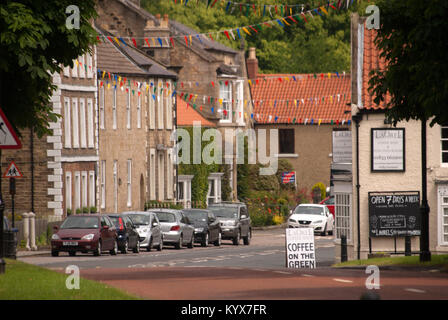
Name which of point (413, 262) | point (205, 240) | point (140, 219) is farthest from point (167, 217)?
point (413, 262)

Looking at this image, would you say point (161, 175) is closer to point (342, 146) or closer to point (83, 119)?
point (83, 119)

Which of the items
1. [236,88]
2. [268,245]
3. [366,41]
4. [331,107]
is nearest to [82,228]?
[366,41]

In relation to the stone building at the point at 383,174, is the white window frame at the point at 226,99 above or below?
above

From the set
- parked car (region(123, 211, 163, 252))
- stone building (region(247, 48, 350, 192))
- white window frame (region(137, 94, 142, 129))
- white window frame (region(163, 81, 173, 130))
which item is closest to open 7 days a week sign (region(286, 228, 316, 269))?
parked car (region(123, 211, 163, 252))

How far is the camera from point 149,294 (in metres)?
18.2

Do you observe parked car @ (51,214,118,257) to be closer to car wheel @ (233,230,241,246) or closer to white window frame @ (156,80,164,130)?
car wheel @ (233,230,241,246)

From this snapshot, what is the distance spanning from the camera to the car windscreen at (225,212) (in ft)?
174

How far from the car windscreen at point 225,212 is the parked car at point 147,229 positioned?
24.4 feet

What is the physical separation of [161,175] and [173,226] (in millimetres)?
19105

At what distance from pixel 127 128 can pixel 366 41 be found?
2147cm

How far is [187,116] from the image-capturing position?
7188 centimetres

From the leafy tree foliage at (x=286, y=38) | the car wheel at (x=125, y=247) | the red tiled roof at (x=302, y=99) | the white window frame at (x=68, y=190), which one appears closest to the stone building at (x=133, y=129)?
the white window frame at (x=68, y=190)

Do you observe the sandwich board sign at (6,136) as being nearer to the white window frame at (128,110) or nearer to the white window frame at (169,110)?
the white window frame at (128,110)

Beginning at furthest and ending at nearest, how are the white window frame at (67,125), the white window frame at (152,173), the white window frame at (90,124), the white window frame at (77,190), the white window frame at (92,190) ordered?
1. the white window frame at (152,173)
2. the white window frame at (92,190)
3. the white window frame at (90,124)
4. the white window frame at (77,190)
5. the white window frame at (67,125)
